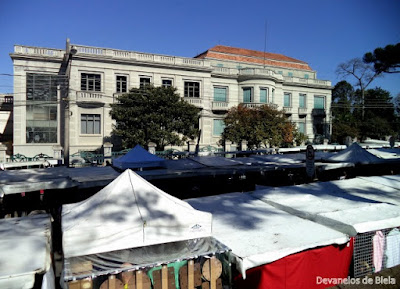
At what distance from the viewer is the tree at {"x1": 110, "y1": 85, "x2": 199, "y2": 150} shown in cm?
2525

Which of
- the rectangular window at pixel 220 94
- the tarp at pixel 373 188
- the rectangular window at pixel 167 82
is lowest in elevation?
the tarp at pixel 373 188

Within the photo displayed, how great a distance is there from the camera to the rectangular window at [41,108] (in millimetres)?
26406

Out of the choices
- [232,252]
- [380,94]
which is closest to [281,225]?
[232,252]

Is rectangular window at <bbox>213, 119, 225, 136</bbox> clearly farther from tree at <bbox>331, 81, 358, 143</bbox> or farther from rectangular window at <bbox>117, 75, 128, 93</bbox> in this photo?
tree at <bbox>331, 81, 358, 143</bbox>

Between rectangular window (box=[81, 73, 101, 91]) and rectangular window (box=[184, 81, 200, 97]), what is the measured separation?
930 centimetres

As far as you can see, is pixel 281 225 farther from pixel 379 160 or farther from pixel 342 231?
pixel 379 160

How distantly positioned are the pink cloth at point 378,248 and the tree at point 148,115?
21.2 m

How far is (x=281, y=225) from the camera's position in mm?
5289

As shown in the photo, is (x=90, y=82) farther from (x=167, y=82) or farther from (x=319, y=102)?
(x=319, y=102)

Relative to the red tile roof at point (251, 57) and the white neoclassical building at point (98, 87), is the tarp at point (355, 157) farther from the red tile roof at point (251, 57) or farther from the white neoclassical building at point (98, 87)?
the red tile roof at point (251, 57)

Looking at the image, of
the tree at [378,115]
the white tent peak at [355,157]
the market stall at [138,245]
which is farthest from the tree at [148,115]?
the tree at [378,115]

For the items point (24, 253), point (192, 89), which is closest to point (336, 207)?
point (24, 253)

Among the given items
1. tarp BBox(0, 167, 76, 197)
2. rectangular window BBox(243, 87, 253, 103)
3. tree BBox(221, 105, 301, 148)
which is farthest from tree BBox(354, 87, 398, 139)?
tarp BBox(0, 167, 76, 197)

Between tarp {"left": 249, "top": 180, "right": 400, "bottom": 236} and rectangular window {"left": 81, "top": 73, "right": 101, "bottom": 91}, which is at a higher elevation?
rectangular window {"left": 81, "top": 73, "right": 101, "bottom": 91}
